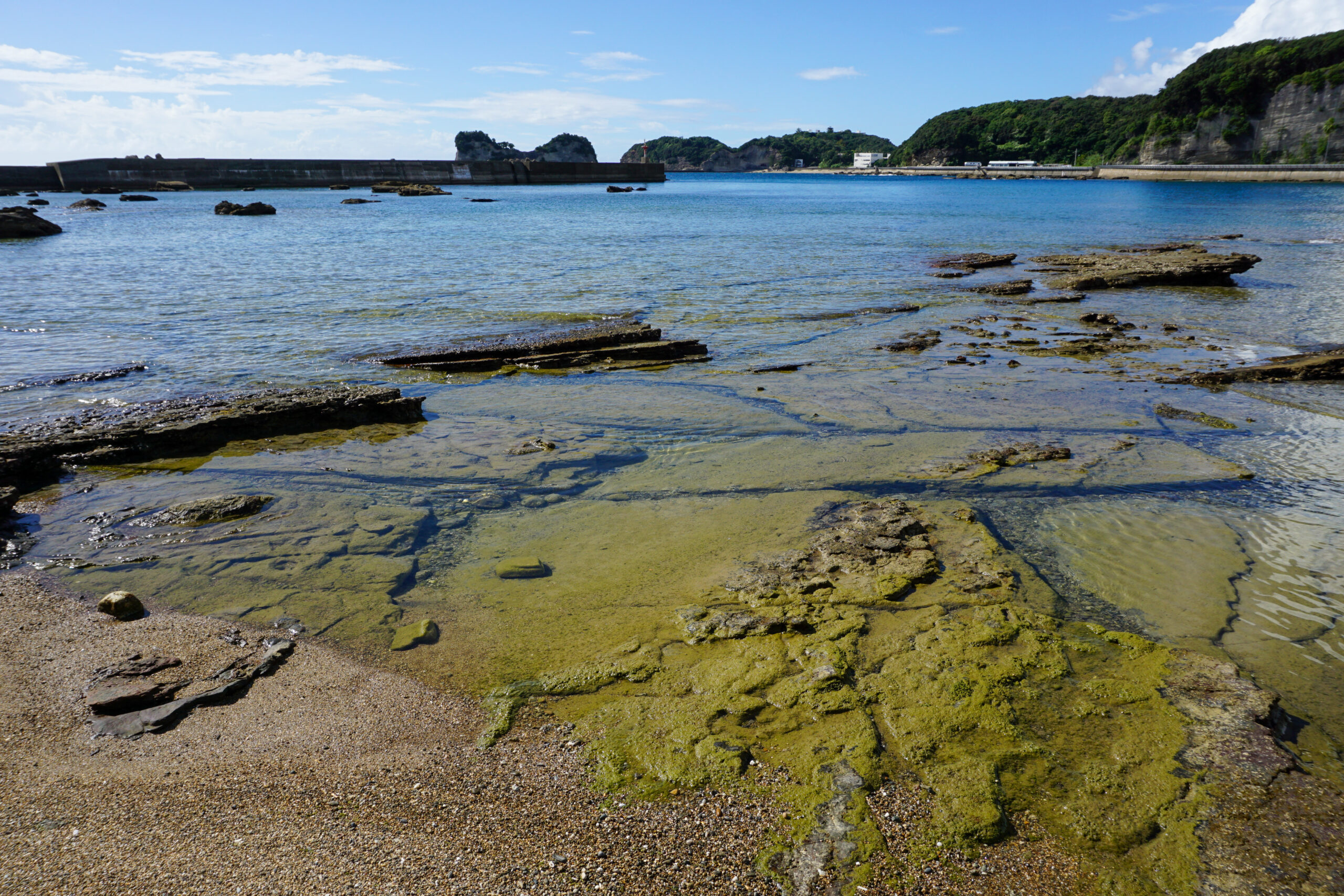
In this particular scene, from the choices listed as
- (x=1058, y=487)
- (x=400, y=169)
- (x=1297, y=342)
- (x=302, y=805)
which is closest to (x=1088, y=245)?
(x=1297, y=342)

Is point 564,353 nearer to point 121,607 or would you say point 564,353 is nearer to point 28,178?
point 121,607

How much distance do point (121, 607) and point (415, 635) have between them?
212cm

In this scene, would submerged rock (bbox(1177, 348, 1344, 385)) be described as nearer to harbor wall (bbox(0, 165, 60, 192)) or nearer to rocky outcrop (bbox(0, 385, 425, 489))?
rocky outcrop (bbox(0, 385, 425, 489))

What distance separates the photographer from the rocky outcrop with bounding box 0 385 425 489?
23.2 feet

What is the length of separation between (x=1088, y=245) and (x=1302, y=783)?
31471mm

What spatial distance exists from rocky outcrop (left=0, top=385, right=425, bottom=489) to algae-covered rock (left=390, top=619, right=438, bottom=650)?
471 centimetres

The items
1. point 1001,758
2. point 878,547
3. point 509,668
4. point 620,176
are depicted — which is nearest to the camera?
point 1001,758

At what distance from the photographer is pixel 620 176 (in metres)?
133

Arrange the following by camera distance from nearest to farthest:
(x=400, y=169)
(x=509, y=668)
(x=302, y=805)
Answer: (x=302, y=805) < (x=509, y=668) < (x=400, y=169)

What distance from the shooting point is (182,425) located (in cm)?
779

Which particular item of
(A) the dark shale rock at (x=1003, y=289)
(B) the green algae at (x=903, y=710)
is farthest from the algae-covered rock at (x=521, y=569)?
(A) the dark shale rock at (x=1003, y=289)

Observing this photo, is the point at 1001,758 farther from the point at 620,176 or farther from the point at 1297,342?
the point at 620,176

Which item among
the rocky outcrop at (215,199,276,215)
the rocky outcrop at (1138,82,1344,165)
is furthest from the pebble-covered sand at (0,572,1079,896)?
the rocky outcrop at (1138,82,1344,165)

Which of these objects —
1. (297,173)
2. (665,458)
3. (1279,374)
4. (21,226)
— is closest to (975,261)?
(1279,374)
